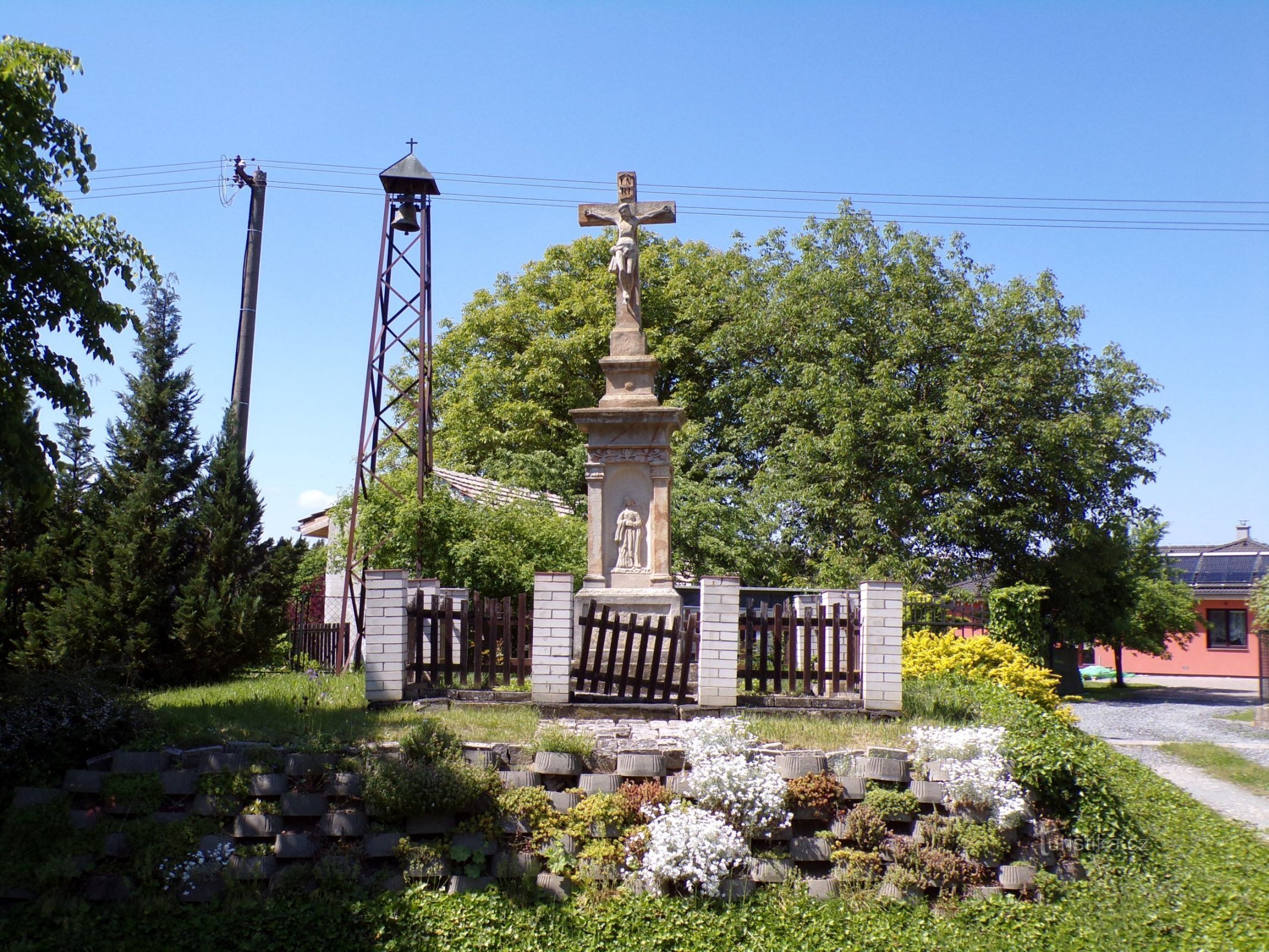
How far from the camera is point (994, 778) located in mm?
7039

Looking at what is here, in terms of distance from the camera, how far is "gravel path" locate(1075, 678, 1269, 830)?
9828mm

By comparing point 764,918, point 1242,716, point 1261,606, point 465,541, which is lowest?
point 764,918

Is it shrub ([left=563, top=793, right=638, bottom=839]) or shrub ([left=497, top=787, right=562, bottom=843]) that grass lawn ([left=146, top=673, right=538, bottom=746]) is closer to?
shrub ([left=497, top=787, right=562, bottom=843])

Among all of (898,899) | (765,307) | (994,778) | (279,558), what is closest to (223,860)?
(898,899)

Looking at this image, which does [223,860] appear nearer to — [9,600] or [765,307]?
[9,600]

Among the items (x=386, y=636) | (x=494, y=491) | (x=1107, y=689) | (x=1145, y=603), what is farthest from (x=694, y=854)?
(x=1145, y=603)

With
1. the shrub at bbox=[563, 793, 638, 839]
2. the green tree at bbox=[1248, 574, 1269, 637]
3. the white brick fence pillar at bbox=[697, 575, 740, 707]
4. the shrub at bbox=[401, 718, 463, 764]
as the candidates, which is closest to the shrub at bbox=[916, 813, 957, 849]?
the shrub at bbox=[563, 793, 638, 839]

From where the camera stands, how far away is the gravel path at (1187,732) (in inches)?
387

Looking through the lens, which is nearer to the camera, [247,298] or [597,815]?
[597,815]

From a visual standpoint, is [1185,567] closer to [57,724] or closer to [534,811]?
[534,811]

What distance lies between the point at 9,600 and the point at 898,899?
11.9 metres

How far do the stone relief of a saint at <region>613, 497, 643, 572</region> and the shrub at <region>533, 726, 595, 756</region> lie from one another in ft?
14.7

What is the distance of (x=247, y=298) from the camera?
16.8m

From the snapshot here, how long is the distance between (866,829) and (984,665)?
6.04m
